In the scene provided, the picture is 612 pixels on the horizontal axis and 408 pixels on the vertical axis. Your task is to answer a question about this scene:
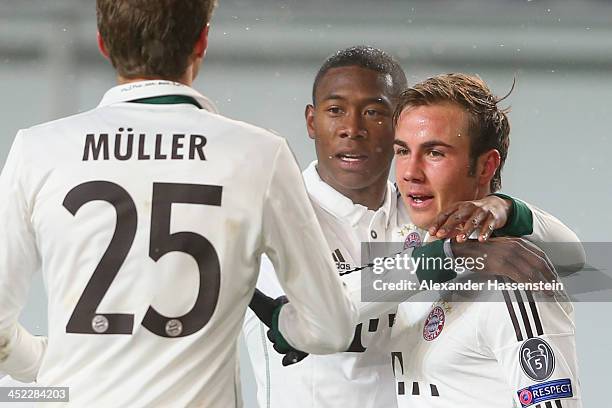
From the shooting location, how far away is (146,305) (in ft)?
2.95

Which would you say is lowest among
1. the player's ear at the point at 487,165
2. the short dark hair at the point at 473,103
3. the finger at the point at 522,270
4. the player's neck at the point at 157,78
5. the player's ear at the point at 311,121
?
the finger at the point at 522,270

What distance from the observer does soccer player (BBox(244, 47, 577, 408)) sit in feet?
4.80

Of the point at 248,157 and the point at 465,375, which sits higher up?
the point at 248,157

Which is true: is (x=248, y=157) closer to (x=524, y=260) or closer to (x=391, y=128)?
(x=524, y=260)

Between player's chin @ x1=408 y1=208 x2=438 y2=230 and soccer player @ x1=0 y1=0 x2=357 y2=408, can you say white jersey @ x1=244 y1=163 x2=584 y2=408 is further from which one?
soccer player @ x1=0 y1=0 x2=357 y2=408

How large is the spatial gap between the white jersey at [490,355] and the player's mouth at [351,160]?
11.7 inches

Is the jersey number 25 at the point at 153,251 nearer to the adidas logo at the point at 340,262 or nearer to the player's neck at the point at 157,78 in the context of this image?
the player's neck at the point at 157,78

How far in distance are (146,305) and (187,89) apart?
8.2 inches

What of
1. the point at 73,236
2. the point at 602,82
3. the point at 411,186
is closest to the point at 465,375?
the point at 411,186

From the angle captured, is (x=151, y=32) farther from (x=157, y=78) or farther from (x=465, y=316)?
(x=465, y=316)

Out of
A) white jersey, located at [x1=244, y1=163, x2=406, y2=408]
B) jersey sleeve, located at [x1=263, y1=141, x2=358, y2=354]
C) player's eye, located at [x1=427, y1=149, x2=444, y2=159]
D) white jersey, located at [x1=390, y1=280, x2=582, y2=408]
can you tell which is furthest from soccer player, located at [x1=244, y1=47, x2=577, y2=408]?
jersey sleeve, located at [x1=263, y1=141, x2=358, y2=354]

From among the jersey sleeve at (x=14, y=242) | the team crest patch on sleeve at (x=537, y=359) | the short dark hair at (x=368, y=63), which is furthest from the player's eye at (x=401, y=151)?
the jersey sleeve at (x=14, y=242)

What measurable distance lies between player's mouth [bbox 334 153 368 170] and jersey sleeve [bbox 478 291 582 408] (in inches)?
16.7

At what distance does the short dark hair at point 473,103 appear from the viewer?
137 cm
